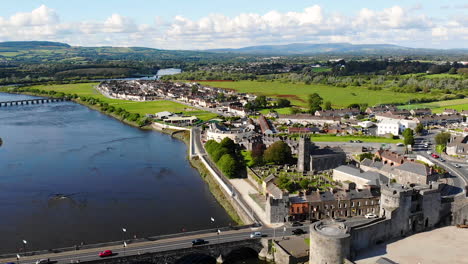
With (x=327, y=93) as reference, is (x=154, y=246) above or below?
below

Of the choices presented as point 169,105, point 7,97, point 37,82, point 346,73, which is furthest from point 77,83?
point 346,73

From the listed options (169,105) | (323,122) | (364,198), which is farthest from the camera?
(169,105)

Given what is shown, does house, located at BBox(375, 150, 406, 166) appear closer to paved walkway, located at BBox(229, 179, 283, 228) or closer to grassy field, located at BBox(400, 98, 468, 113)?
paved walkway, located at BBox(229, 179, 283, 228)

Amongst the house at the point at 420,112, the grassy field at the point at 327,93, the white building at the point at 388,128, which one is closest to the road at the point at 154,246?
the white building at the point at 388,128

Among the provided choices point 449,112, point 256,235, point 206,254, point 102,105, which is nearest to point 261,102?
point 102,105

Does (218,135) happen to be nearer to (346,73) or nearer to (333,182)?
(333,182)

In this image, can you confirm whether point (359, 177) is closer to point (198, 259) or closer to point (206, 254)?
point (206, 254)

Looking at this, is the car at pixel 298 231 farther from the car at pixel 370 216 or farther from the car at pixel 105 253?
the car at pixel 105 253
